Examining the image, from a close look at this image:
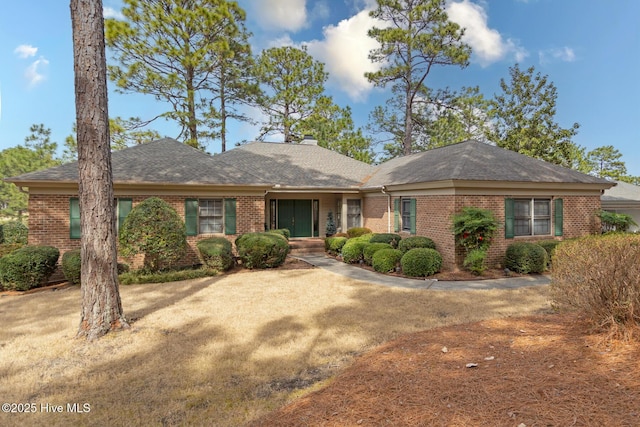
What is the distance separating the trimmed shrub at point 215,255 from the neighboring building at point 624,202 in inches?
773

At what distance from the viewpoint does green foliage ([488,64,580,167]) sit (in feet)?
72.2

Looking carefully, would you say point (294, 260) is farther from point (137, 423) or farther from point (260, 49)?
point (260, 49)

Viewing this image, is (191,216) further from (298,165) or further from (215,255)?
(298,165)

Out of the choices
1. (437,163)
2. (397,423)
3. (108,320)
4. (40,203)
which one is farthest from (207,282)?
(437,163)

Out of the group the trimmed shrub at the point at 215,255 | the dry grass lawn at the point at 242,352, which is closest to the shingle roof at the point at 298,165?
the trimmed shrub at the point at 215,255

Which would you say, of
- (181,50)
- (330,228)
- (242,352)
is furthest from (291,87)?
(242,352)

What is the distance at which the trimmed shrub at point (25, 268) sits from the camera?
881 cm

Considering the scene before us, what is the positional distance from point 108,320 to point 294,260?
26.2 ft

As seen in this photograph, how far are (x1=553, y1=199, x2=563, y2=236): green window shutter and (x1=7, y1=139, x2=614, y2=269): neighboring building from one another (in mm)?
36

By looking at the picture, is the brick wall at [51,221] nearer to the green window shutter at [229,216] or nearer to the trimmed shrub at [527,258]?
the green window shutter at [229,216]

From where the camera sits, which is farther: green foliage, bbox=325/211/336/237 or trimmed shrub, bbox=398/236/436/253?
green foliage, bbox=325/211/336/237

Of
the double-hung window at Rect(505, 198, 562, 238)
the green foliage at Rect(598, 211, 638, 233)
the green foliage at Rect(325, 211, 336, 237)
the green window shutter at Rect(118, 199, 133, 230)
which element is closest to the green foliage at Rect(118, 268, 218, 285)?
the green window shutter at Rect(118, 199, 133, 230)

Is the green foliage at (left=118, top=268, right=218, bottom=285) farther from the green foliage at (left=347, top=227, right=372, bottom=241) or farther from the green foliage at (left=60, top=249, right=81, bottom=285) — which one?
the green foliage at (left=347, top=227, right=372, bottom=241)

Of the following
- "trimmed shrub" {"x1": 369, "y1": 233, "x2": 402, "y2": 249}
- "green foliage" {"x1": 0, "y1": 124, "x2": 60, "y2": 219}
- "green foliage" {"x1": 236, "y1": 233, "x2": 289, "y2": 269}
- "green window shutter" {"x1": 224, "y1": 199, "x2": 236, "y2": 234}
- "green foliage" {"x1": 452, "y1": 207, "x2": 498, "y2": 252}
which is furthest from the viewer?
"green foliage" {"x1": 0, "y1": 124, "x2": 60, "y2": 219}
